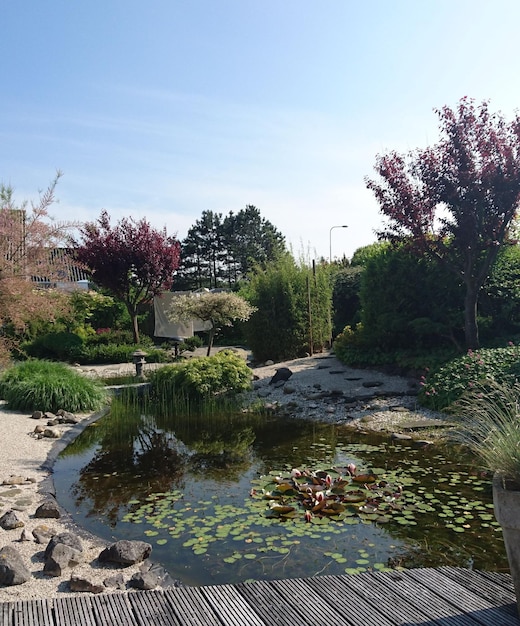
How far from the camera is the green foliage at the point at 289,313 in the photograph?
1420 cm

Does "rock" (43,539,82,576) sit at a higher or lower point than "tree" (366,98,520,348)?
lower

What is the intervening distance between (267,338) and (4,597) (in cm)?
1144

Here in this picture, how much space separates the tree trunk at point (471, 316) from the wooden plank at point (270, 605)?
8.00 meters

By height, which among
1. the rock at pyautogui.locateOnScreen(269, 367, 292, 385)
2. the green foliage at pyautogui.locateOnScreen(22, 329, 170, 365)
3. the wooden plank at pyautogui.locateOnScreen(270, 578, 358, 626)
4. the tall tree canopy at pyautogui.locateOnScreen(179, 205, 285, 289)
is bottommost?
the wooden plank at pyautogui.locateOnScreen(270, 578, 358, 626)

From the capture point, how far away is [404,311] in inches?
443

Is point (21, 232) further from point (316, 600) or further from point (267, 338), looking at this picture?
point (316, 600)

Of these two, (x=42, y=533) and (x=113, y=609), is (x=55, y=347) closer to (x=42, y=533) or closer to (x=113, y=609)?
(x=42, y=533)

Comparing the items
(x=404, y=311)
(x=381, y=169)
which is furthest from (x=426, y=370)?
(x=381, y=169)

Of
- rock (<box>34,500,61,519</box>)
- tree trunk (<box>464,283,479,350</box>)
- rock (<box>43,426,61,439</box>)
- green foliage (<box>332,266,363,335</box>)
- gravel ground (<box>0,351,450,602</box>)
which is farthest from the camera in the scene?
green foliage (<box>332,266,363,335</box>)

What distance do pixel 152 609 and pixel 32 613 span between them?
0.57m

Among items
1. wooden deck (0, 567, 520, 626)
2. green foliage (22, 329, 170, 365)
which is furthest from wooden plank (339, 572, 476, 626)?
green foliage (22, 329, 170, 365)

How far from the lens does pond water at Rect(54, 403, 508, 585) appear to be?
3.98m

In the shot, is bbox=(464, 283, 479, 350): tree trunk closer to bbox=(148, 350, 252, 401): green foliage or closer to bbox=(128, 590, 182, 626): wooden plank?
bbox=(148, 350, 252, 401): green foliage

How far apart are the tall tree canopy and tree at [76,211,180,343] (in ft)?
69.7
